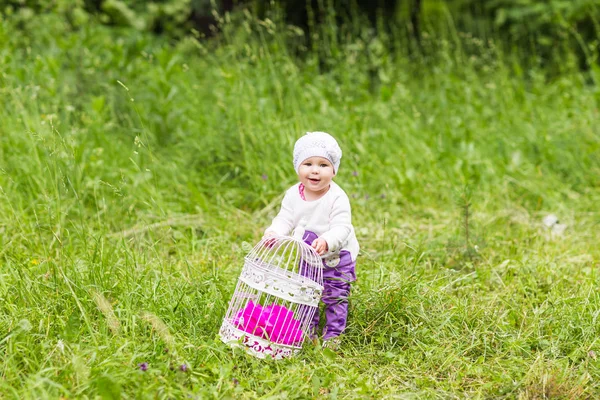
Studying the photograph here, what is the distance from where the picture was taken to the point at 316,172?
108 inches

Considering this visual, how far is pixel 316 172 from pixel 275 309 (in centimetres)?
55

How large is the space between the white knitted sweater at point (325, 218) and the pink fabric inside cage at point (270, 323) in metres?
0.29

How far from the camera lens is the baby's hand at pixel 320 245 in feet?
8.63

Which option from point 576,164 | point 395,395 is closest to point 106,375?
point 395,395

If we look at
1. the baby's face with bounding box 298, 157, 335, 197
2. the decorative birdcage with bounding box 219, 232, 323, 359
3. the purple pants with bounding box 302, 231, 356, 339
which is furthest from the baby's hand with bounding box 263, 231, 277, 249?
the baby's face with bounding box 298, 157, 335, 197

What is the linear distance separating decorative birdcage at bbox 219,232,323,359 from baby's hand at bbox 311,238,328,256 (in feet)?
0.06

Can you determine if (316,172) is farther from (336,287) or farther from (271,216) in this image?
(271,216)

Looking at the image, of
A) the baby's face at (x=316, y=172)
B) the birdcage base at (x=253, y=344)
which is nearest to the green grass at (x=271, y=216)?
the birdcage base at (x=253, y=344)

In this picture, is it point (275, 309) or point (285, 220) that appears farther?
point (285, 220)

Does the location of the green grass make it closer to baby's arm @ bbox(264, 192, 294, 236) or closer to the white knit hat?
baby's arm @ bbox(264, 192, 294, 236)

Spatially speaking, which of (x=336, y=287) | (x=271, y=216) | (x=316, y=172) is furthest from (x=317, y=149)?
(x=271, y=216)

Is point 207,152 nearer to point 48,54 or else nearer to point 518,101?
point 48,54

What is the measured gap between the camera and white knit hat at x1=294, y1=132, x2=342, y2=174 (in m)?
2.73

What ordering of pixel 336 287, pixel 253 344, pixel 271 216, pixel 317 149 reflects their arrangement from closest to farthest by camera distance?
pixel 253 344, pixel 317 149, pixel 336 287, pixel 271 216
